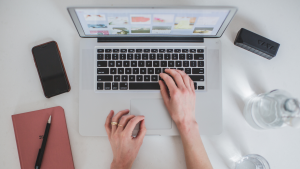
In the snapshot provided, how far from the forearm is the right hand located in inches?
0.8

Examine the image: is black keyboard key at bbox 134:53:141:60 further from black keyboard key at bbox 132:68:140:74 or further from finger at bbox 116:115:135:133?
finger at bbox 116:115:135:133

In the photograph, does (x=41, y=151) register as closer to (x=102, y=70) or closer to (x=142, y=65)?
(x=102, y=70)

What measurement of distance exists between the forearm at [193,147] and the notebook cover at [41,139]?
1.50 feet

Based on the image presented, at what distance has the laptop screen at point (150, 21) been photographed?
58 cm

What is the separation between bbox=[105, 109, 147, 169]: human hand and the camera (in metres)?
0.68

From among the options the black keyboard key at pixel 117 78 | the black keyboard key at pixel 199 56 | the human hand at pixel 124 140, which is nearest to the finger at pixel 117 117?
the human hand at pixel 124 140

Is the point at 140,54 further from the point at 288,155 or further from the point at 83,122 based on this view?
the point at 288,155

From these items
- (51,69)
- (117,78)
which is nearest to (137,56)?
(117,78)

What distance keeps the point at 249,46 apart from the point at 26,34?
94 centimetres

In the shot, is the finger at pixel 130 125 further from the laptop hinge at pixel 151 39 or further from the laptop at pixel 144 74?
the laptop hinge at pixel 151 39

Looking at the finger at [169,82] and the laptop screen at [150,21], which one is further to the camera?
the finger at [169,82]

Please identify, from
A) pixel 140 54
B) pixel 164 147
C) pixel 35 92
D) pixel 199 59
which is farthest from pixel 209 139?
pixel 35 92

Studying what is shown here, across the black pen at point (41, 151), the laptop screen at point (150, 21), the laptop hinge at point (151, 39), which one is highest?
the laptop screen at point (150, 21)

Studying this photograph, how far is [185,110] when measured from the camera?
70 centimetres
